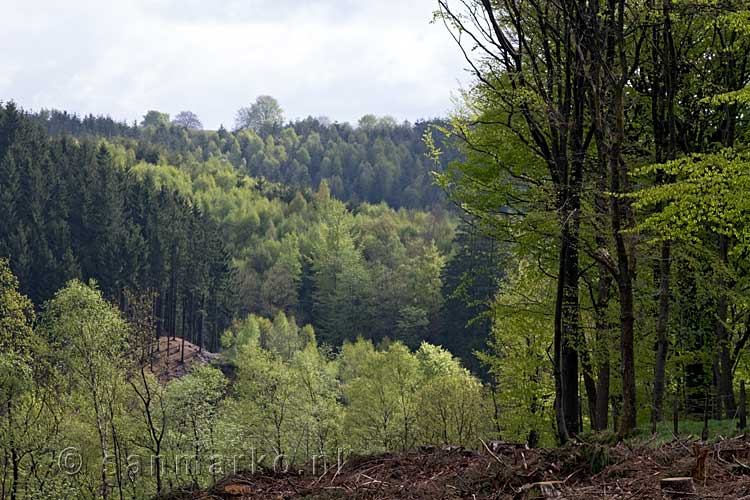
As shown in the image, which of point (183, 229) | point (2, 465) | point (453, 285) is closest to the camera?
point (2, 465)

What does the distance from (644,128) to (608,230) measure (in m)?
4.24

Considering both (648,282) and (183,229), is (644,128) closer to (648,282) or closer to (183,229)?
(648,282)

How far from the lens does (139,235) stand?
6044cm

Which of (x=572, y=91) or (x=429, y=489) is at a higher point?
(x=572, y=91)

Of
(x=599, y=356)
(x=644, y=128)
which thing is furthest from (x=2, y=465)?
(x=644, y=128)

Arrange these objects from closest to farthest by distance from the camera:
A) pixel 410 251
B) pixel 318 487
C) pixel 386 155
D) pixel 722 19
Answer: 1. pixel 318 487
2. pixel 722 19
3. pixel 410 251
4. pixel 386 155

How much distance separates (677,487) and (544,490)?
72cm

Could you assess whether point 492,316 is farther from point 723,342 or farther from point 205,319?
point 205,319

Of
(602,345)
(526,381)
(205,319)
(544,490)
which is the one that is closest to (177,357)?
(205,319)

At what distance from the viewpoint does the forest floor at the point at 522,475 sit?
4.09 meters

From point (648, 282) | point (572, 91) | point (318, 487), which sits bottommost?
point (318, 487)

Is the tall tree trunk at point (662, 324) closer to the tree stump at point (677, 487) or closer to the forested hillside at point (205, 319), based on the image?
the forested hillside at point (205, 319)

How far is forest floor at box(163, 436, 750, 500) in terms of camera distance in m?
4.09

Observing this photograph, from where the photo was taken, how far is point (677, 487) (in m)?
3.86
